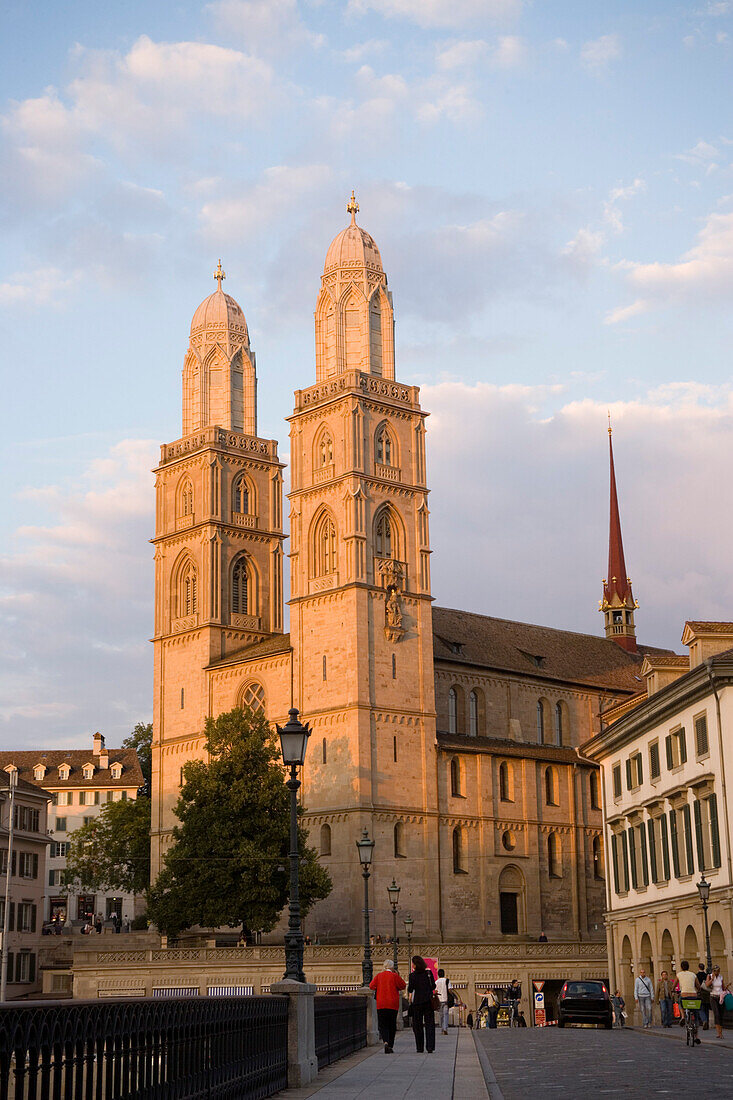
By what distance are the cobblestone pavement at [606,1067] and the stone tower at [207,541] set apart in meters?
50.4

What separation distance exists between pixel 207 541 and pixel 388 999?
58757mm

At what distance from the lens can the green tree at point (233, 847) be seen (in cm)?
6309

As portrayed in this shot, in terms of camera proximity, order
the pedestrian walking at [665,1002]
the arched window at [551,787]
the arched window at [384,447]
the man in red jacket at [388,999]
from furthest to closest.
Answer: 1. the arched window at [551,787]
2. the arched window at [384,447]
3. the pedestrian walking at [665,1002]
4. the man in red jacket at [388,999]

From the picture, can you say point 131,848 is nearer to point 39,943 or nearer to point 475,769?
point 39,943

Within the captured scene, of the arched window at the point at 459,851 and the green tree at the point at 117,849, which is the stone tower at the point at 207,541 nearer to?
the green tree at the point at 117,849

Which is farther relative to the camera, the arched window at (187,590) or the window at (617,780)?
the arched window at (187,590)

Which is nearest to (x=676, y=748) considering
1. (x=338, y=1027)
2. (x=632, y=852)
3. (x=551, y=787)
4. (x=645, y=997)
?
(x=645, y=997)

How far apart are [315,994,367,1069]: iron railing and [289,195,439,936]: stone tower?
3640 centimetres

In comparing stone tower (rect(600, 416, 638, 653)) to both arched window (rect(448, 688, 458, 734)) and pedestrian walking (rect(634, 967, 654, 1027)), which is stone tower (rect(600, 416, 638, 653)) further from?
pedestrian walking (rect(634, 967, 654, 1027))

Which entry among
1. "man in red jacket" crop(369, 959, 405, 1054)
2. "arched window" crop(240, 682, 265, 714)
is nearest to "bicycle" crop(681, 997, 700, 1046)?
"man in red jacket" crop(369, 959, 405, 1054)

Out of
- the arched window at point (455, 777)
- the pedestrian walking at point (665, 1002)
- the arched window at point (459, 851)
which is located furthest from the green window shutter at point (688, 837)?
the arched window at point (455, 777)

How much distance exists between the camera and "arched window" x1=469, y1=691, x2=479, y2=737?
82875 millimetres

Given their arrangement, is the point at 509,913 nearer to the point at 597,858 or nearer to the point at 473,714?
the point at 597,858

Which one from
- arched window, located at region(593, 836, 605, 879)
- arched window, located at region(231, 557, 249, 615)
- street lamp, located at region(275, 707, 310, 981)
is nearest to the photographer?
street lamp, located at region(275, 707, 310, 981)
